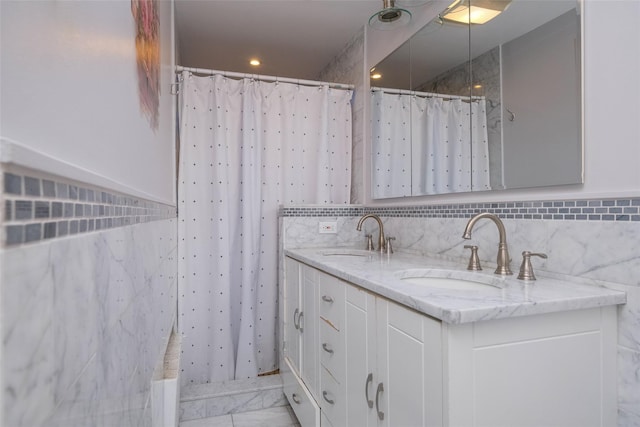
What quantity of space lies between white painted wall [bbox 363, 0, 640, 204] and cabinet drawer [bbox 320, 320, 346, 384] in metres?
0.93

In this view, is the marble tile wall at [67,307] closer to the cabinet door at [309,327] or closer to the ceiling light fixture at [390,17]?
the cabinet door at [309,327]

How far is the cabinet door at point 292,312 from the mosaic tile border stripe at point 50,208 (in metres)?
1.39

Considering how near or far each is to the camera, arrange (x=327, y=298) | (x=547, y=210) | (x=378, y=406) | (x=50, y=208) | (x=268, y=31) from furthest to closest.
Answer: (x=268, y=31) < (x=327, y=298) < (x=547, y=210) < (x=378, y=406) < (x=50, y=208)

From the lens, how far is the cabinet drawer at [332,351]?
4.26 feet

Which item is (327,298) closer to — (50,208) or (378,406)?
(378,406)

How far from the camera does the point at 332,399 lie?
1389mm

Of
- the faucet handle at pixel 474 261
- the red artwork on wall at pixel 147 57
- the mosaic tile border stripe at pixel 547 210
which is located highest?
the red artwork on wall at pixel 147 57

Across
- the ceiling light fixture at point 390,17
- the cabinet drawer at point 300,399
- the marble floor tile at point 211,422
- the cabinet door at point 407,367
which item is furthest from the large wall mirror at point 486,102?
the marble floor tile at point 211,422

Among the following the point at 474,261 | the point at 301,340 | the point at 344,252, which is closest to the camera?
the point at 474,261

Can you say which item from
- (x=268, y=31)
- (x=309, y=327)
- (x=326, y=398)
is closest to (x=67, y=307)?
(x=326, y=398)

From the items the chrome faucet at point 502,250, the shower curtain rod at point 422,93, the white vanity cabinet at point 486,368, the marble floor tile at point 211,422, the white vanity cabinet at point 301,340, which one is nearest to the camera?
the white vanity cabinet at point 486,368

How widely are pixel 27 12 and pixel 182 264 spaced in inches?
76.6

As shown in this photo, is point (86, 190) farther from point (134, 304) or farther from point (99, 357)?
point (134, 304)

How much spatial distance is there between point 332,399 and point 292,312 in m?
0.69
